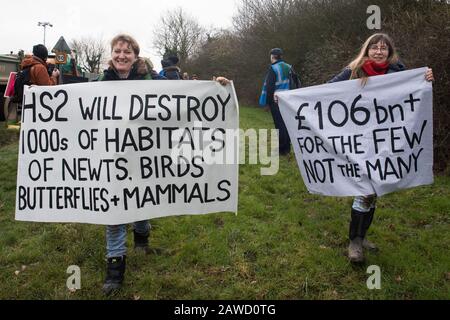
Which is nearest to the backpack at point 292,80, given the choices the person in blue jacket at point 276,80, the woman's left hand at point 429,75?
the person in blue jacket at point 276,80

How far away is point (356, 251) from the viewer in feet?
12.5

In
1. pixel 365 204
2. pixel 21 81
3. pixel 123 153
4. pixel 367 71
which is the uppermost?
pixel 21 81

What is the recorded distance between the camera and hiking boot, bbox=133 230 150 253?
4.15 meters

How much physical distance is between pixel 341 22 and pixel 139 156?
1464 cm

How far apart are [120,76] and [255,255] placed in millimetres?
2129

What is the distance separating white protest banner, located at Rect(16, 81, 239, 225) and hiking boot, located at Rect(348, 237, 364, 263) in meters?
1.21

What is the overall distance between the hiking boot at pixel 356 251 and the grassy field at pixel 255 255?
0.07 metres

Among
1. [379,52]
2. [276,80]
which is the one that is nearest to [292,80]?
[276,80]

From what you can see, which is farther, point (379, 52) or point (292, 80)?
point (292, 80)

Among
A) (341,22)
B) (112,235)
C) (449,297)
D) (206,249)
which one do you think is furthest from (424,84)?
(341,22)

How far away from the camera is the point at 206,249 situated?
13.9 feet

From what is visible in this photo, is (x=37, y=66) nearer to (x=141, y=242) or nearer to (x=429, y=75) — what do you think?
(x=141, y=242)

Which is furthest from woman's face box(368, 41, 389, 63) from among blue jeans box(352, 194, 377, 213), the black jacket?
blue jeans box(352, 194, 377, 213)

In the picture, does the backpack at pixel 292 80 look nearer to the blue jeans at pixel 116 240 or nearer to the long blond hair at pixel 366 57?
the long blond hair at pixel 366 57
